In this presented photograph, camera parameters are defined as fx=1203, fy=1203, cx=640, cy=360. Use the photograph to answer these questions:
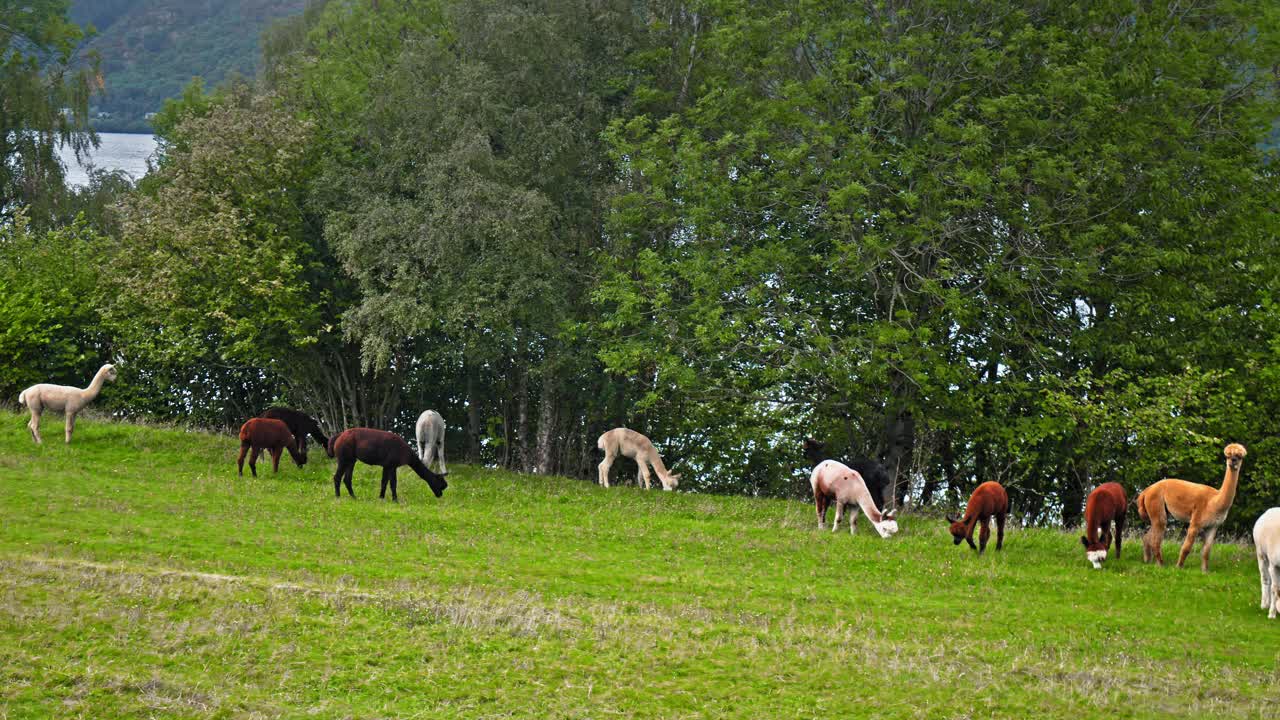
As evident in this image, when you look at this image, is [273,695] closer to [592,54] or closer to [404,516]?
[404,516]

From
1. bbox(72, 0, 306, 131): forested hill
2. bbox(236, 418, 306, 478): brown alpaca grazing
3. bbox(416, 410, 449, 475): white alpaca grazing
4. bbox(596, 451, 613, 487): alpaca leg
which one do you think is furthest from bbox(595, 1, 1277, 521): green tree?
bbox(72, 0, 306, 131): forested hill

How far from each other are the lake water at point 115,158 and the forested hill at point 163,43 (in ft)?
5.20

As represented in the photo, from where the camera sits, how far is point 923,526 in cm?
2753

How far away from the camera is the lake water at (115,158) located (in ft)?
189

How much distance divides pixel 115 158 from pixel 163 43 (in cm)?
2948

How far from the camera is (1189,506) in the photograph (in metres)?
23.5

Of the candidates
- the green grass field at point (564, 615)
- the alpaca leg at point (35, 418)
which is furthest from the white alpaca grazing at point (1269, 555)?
the alpaca leg at point (35, 418)

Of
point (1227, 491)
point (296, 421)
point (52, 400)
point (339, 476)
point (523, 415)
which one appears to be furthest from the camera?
point (523, 415)

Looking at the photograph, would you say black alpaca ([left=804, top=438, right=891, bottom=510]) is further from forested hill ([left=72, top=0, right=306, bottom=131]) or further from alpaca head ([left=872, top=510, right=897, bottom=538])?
Answer: forested hill ([left=72, top=0, right=306, bottom=131])

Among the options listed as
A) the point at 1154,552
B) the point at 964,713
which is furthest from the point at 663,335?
the point at 964,713

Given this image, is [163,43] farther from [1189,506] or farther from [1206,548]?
[1206,548]

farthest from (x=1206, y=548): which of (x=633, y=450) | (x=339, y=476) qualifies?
(x=339, y=476)

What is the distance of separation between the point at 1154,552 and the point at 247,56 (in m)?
75.5

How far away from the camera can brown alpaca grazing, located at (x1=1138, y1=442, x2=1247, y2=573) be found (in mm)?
22672
